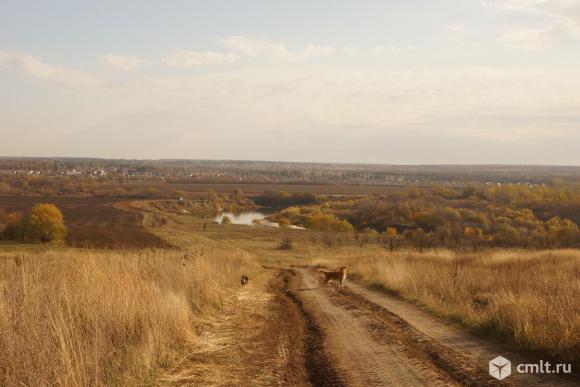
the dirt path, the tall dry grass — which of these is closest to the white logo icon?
the dirt path

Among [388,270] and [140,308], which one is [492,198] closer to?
[388,270]

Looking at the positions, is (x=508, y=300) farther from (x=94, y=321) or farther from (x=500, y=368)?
(x=94, y=321)

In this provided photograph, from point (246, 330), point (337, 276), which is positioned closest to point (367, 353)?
point (246, 330)

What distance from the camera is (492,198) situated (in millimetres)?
123500

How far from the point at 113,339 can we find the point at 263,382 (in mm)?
2611

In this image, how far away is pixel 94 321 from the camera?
8078mm

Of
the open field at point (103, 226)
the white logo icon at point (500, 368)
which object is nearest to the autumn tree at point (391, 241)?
the open field at point (103, 226)

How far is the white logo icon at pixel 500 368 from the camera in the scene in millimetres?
7212

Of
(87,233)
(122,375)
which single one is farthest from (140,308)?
(87,233)

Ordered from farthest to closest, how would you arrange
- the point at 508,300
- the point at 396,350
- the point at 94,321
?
1. the point at 508,300
2. the point at 396,350
3. the point at 94,321

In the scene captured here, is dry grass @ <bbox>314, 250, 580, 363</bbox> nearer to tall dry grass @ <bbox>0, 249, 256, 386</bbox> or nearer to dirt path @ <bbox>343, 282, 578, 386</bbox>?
dirt path @ <bbox>343, 282, 578, 386</bbox>

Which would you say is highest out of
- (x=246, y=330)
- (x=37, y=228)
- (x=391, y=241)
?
(x=246, y=330)

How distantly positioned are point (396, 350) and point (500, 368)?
1.68m

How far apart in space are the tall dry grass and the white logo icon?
4.75 m
